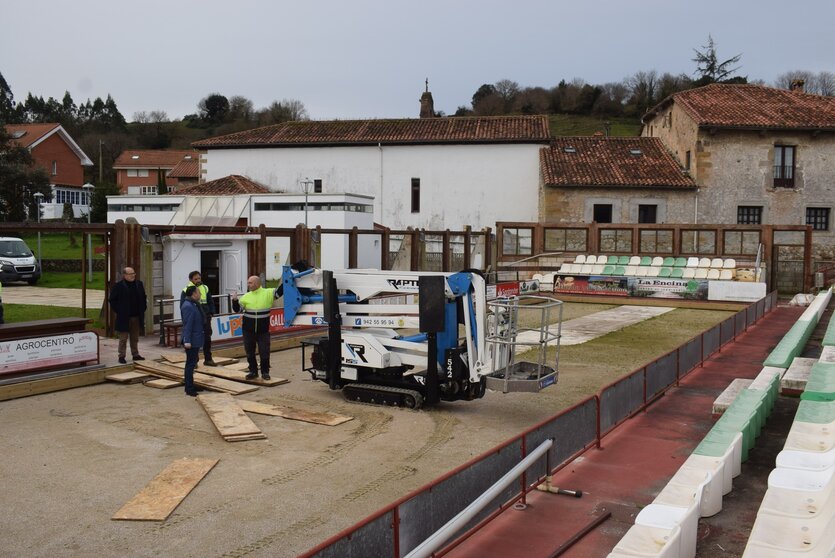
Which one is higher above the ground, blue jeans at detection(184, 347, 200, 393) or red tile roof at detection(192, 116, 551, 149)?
red tile roof at detection(192, 116, 551, 149)

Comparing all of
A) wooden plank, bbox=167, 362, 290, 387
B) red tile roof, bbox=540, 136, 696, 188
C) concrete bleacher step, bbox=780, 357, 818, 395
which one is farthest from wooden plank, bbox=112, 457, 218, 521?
red tile roof, bbox=540, 136, 696, 188

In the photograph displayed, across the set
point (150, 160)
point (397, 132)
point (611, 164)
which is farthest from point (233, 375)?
point (150, 160)

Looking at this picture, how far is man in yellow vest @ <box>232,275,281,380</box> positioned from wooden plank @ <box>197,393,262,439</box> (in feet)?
3.96

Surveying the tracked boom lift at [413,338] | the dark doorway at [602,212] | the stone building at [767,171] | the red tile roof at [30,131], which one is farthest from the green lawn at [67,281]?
the red tile roof at [30,131]

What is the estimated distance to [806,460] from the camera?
279 inches

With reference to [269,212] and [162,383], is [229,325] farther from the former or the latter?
[269,212]

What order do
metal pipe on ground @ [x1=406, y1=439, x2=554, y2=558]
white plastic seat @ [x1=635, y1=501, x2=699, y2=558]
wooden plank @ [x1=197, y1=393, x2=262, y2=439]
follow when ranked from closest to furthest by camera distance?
metal pipe on ground @ [x1=406, y1=439, x2=554, y2=558] < white plastic seat @ [x1=635, y1=501, x2=699, y2=558] < wooden plank @ [x1=197, y1=393, x2=262, y2=439]

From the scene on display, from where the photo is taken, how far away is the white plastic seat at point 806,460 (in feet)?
22.5

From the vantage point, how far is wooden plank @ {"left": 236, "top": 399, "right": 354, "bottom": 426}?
1095 cm

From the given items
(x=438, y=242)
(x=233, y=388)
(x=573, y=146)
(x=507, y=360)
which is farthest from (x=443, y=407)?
(x=573, y=146)

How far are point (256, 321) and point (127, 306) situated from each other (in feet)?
8.69

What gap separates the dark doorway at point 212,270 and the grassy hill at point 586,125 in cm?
7283

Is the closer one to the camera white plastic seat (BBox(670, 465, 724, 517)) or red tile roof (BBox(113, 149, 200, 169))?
white plastic seat (BBox(670, 465, 724, 517))

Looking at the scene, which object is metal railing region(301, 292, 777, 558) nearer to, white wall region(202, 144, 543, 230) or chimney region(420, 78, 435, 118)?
white wall region(202, 144, 543, 230)
